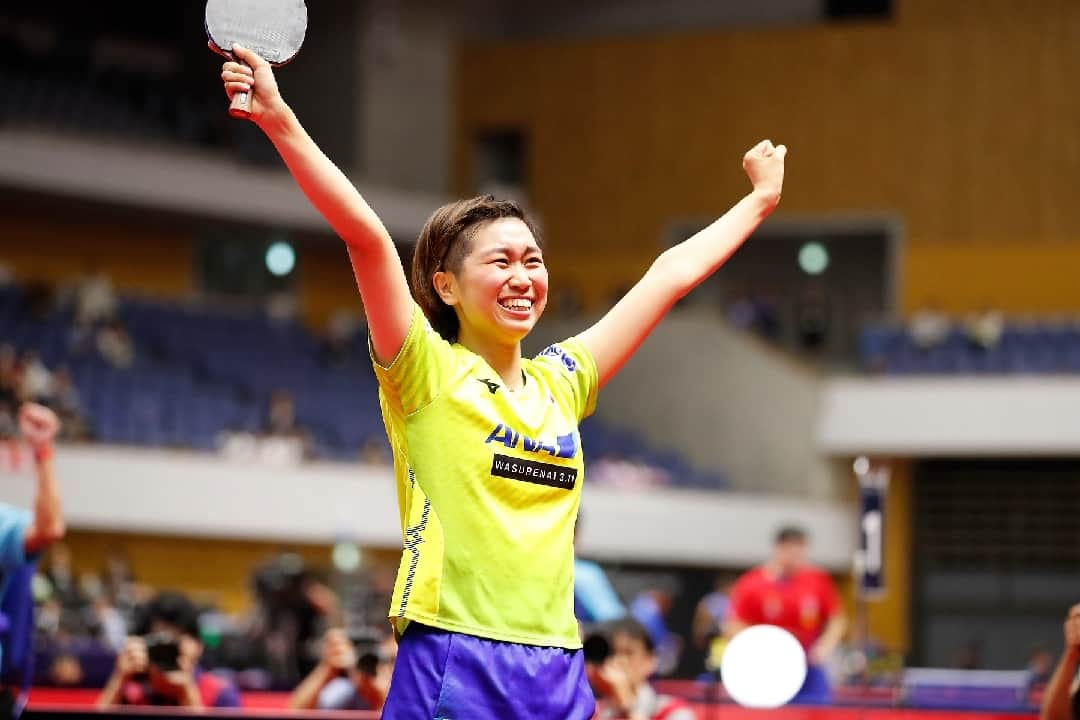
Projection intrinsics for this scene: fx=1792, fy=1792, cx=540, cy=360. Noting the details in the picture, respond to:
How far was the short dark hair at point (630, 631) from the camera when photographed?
6949mm

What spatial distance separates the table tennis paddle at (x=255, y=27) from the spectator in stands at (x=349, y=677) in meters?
3.31

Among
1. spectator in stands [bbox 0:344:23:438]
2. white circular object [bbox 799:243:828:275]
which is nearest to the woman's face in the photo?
spectator in stands [bbox 0:344:23:438]

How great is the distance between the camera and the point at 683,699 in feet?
23.1

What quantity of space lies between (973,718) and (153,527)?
13.3 metres

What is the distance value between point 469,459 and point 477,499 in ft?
0.22

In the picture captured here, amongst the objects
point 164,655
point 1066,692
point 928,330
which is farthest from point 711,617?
point 1066,692

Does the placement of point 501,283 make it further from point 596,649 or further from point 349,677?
point 349,677

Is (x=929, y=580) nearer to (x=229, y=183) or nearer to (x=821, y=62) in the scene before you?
(x=821, y=62)

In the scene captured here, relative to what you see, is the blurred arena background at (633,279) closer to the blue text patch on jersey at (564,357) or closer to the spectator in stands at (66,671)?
the spectator in stands at (66,671)

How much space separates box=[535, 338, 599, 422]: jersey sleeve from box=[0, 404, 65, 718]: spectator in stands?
7.14ft

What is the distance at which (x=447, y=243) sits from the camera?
10.2 ft

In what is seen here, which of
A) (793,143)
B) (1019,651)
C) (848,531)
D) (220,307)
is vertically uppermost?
(793,143)

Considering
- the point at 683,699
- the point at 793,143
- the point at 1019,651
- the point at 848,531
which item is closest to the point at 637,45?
the point at 793,143

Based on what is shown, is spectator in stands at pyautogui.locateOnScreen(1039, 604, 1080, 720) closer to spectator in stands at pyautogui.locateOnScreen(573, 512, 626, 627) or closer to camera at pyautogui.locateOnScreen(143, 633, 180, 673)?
spectator in stands at pyautogui.locateOnScreen(573, 512, 626, 627)
